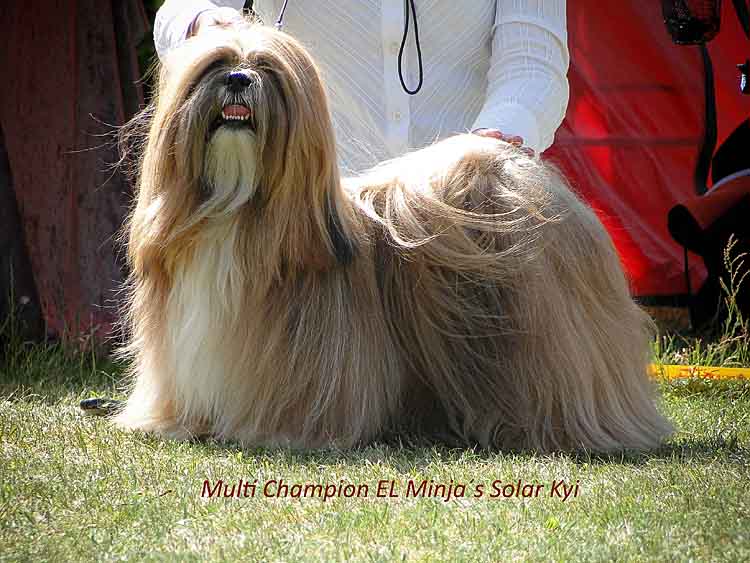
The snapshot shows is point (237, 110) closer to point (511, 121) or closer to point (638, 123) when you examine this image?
point (511, 121)

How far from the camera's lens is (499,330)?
2793 mm

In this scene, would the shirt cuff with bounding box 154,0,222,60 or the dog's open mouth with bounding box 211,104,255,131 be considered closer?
the dog's open mouth with bounding box 211,104,255,131

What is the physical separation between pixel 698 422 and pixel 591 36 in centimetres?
267

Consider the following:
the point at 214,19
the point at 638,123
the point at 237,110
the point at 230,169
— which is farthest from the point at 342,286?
the point at 638,123

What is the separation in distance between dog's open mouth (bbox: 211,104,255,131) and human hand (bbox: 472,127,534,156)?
688mm

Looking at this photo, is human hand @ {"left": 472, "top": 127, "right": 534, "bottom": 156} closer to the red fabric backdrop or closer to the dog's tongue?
the dog's tongue

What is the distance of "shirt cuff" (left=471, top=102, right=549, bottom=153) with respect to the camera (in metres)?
3.07

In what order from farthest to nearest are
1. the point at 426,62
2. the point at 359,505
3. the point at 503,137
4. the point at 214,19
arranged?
1. the point at 426,62
2. the point at 503,137
3. the point at 214,19
4. the point at 359,505

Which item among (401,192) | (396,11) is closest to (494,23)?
(396,11)

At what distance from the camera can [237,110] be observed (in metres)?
2.59

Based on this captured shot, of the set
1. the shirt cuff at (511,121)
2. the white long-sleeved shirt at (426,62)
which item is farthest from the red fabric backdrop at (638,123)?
the shirt cuff at (511,121)

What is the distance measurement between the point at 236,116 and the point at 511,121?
839 millimetres

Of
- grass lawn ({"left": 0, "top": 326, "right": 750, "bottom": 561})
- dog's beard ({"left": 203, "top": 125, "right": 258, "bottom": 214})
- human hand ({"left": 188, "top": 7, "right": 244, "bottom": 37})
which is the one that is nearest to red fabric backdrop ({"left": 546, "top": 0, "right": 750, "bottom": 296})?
grass lawn ({"left": 0, "top": 326, "right": 750, "bottom": 561})

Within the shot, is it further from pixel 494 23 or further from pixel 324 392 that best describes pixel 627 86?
pixel 324 392
